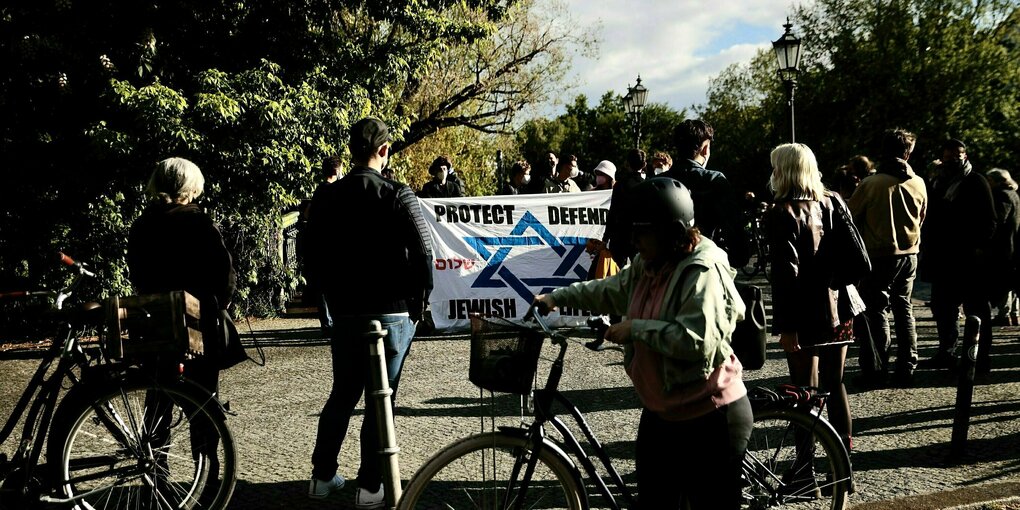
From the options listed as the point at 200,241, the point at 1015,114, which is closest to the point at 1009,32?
the point at 1015,114

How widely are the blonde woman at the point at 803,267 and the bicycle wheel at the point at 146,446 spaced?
2.74 m

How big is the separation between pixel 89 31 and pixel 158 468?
9.15 metres

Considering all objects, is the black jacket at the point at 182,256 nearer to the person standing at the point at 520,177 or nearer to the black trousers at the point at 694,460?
the black trousers at the point at 694,460

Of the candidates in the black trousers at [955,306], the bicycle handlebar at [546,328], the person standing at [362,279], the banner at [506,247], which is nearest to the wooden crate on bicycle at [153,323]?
the person standing at [362,279]

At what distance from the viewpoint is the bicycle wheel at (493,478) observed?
10.8 ft

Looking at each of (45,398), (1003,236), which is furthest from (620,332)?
(1003,236)

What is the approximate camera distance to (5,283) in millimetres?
11359

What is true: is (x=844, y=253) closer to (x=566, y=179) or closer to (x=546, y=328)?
(x=546, y=328)

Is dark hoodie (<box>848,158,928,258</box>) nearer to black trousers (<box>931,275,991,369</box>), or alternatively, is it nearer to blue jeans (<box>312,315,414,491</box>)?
black trousers (<box>931,275,991,369</box>)

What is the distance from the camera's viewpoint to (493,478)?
343 cm

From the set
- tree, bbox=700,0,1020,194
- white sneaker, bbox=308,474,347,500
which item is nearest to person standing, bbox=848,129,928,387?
white sneaker, bbox=308,474,347,500

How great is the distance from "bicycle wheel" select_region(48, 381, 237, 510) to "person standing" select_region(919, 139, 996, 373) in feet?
20.6

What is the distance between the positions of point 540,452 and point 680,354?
699 mm

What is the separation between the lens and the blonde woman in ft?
14.9
